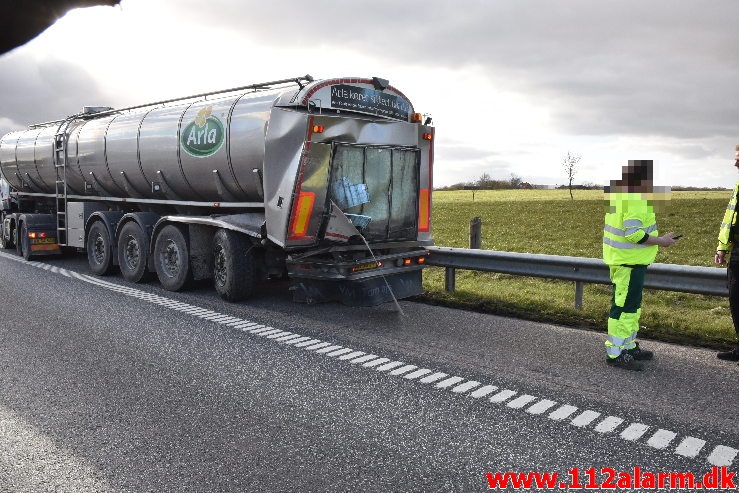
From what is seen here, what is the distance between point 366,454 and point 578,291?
481cm

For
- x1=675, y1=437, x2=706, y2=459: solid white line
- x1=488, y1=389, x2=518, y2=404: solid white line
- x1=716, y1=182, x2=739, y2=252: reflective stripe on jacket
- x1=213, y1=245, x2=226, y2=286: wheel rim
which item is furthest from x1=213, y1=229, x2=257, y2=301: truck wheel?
x1=675, y1=437, x2=706, y2=459: solid white line

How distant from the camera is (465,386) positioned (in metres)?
4.77

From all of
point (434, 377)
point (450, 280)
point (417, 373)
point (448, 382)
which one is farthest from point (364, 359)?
point (450, 280)

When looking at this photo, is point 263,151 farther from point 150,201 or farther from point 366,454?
point 366,454

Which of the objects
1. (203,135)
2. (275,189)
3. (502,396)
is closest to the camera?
(502,396)

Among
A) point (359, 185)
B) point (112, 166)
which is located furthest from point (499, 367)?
point (112, 166)

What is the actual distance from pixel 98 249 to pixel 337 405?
8.68 m

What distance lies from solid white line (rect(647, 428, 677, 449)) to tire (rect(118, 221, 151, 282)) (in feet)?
27.1

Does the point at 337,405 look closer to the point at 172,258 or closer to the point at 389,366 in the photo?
the point at 389,366

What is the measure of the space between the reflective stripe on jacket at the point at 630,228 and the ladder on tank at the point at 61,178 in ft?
36.3

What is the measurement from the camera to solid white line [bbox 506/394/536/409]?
14.2ft

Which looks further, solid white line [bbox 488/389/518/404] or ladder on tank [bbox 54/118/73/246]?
ladder on tank [bbox 54/118/73/246]

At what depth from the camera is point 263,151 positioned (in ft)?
25.3

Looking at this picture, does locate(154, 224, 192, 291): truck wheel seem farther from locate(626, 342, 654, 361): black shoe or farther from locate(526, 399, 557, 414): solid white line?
locate(626, 342, 654, 361): black shoe
